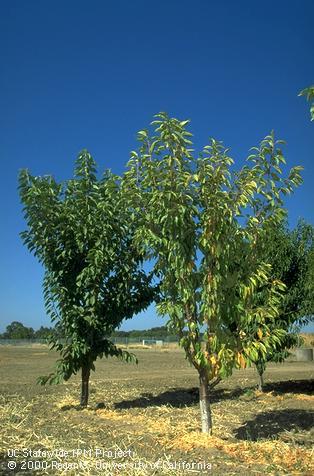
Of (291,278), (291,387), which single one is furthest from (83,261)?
(291,387)

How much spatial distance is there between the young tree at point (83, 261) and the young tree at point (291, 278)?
4733mm

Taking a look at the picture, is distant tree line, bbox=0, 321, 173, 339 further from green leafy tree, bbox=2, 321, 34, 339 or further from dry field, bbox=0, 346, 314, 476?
dry field, bbox=0, 346, 314, 476

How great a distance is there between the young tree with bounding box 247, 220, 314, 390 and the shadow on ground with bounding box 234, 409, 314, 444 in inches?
159

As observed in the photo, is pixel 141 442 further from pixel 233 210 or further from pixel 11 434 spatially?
pixel 233 210

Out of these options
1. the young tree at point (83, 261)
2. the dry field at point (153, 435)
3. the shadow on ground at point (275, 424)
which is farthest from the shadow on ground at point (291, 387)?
the young tree at point (83, 261)

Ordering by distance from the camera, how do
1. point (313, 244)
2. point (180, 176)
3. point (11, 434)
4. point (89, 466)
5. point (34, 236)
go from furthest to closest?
point (313, 244), point (34, 236), point (11, 434), point (180, 176), point (89, 466)

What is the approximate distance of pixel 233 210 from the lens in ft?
27.1

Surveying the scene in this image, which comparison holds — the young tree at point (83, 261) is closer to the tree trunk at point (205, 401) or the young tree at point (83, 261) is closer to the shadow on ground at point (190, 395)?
the shadow on ground at point (190, 395)

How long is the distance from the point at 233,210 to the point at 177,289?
1580 mm

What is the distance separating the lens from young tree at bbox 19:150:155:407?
1191 centimetres

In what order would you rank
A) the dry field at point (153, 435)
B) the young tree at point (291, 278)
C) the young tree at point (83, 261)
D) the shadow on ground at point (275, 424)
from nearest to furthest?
the dry field at point (153, 435) → the shadow on ground at point (275, 424) → the young tree at point (83, 261) → the young tree at point (291, 278)

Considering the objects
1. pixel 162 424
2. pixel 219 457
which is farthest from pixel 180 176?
pixel 162 424

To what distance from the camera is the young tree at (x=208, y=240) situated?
808 centimetres

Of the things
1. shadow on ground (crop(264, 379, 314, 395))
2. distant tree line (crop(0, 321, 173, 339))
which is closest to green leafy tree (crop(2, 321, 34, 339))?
distant tree line (crop(0, 321, 173, 339))
